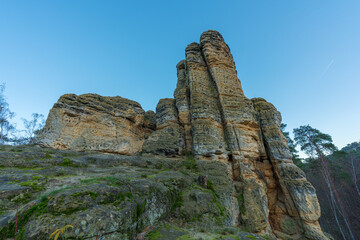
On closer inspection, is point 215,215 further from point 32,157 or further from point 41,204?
point 32,157

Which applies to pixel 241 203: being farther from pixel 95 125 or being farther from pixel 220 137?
pixel 95 125

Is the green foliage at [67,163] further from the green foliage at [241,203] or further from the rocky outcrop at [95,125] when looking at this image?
the green foliage at [241,203]

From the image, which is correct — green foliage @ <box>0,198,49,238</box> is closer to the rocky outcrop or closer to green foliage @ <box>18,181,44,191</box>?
green foliage @ <box>18,181,44,191</box>

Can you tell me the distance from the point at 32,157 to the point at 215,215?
1064 cm

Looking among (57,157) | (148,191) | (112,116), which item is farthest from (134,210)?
(112,116)

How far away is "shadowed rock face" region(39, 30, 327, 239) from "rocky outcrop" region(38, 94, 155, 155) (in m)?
0.07

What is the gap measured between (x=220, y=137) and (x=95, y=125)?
1268 cm

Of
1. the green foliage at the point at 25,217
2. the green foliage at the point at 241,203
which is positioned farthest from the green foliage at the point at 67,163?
the green foliage at the point at 241,203

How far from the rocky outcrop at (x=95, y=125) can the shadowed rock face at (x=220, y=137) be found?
74 mm

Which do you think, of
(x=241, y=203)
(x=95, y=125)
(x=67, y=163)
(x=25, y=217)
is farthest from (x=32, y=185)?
(x=241, y=203)

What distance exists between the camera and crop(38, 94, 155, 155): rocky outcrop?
14109mm

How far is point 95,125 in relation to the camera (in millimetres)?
16281

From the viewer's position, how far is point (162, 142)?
15.4m

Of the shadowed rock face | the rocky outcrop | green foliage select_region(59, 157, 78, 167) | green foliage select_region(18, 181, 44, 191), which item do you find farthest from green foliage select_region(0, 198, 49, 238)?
the rocky outcrop
